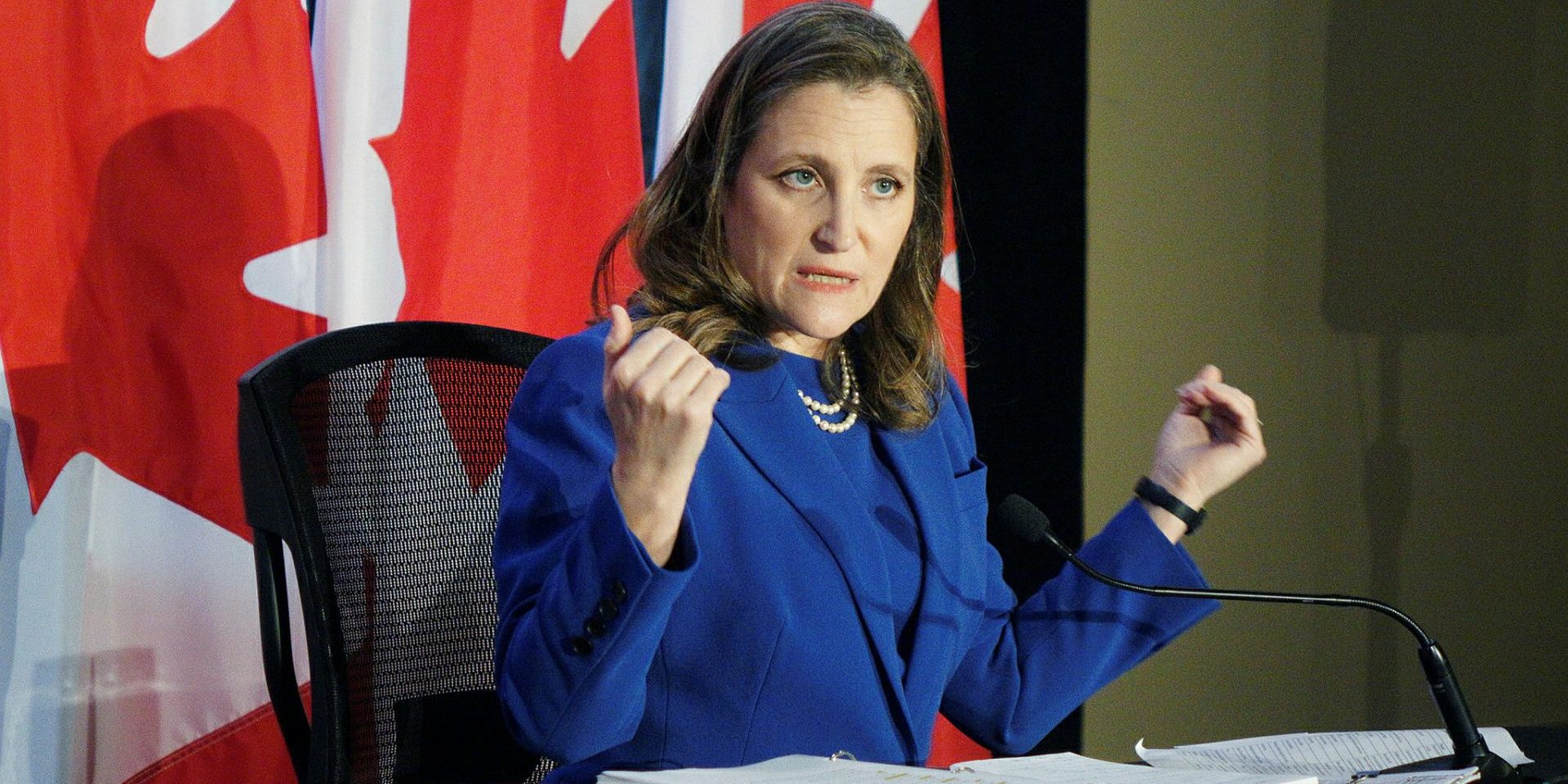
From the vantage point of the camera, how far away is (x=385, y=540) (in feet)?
4.58

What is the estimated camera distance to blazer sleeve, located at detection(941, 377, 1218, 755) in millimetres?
1508

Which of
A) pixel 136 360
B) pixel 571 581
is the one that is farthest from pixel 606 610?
pixel 136 360

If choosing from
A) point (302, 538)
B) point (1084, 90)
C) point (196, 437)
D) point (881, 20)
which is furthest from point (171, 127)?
point (1084, 90)

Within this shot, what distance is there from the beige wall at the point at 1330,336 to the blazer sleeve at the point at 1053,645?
1.26m

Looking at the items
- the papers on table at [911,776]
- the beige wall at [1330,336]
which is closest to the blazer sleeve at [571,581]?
the papers on table at [911,776]

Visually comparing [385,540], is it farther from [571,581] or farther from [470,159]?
[470,159]

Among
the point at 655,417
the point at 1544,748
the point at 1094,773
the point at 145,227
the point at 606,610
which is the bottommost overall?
the point at 1544,748

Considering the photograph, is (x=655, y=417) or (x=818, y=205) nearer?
(x=655, y=417)

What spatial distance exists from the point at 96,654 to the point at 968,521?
1.07 meters

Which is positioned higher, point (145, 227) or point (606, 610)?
point (145, 227)

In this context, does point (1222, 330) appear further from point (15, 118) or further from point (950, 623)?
point (15, 118)

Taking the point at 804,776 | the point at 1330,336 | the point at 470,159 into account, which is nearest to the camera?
the point at 804,776

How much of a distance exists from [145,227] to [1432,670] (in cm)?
150

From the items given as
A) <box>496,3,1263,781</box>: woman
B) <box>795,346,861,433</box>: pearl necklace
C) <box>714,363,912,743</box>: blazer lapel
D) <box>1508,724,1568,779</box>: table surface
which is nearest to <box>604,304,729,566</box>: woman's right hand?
<box>496,3,1263,781</box>: woman
